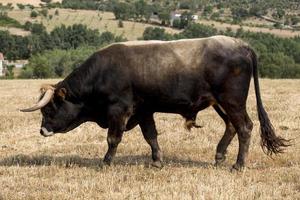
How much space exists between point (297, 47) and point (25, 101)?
9372cm

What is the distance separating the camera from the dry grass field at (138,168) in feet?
28.6

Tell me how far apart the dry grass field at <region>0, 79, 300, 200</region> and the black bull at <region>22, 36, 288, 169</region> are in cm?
61

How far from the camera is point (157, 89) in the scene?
10703 millimetres

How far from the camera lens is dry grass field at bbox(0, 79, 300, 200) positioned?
344 inches

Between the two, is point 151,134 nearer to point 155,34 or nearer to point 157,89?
point 157,89

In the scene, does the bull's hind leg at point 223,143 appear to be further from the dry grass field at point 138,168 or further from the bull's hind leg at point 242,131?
the bull's hind leg at point 242,131

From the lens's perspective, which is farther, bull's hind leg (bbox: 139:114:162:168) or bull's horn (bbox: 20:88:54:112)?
bull's hind leg (bbox: 139:114:162:168)

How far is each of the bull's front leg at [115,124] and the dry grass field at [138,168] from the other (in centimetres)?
32

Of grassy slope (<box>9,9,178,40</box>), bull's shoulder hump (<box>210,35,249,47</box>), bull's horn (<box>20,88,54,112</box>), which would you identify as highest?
bull's shoulder hump (<box>210,35,249,47</box>)

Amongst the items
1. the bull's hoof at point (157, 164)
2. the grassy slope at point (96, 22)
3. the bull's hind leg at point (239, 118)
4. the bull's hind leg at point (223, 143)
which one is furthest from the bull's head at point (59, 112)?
the grassy slope at point (96, 22)

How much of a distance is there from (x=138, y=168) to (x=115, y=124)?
96 cm

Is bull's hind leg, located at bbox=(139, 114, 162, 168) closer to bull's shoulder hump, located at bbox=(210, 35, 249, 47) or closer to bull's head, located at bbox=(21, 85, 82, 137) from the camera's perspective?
bull's head, located at bbox=(21, 85, 82, 137)

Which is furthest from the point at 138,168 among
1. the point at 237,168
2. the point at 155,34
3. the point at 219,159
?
the point at 155,34

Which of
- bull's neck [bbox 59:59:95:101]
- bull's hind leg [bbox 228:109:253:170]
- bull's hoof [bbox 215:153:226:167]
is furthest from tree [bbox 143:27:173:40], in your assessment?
bull's hind leg [bbox 228:109:253:170]
